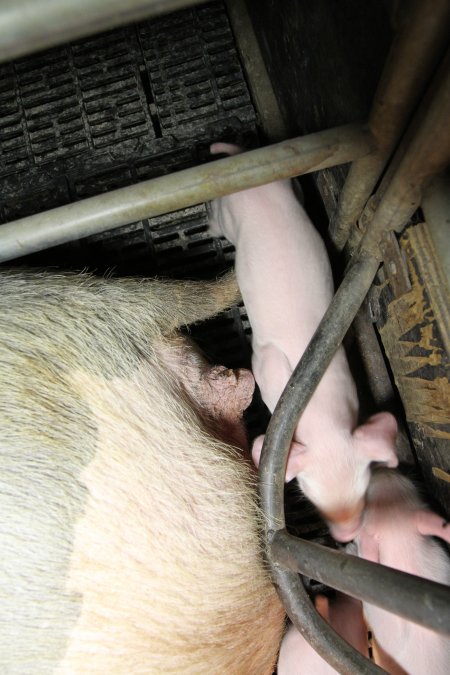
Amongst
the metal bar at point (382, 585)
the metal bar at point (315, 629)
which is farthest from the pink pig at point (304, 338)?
the metal bar at point (382, 585)

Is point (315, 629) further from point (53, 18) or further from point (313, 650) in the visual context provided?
point (53, 18)

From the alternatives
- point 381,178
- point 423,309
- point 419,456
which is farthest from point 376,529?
point 381,178

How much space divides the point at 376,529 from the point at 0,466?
0.86 meters

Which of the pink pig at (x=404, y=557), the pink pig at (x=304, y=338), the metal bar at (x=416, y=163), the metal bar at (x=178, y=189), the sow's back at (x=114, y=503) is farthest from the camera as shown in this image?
the pink pig at (x=304, y=338)

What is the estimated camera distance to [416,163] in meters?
0.88

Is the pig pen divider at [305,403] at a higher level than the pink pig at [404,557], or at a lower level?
higher

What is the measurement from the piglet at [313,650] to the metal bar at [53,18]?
Answer: 1304 millimetres

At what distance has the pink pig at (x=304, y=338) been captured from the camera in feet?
4.38

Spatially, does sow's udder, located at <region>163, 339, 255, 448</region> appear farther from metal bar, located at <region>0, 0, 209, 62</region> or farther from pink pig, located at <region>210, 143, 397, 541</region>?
metal bar, located at <region>0, 0, 209, 62</region>

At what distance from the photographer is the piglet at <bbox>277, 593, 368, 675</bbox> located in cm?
135

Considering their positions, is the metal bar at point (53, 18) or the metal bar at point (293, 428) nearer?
the metal bar at point (53, 18)

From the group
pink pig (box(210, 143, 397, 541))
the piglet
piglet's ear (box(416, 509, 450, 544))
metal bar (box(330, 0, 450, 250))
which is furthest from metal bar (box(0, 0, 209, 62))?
the piglet

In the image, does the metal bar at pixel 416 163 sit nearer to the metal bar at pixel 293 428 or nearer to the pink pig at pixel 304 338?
the metal bar at pixel 293 428

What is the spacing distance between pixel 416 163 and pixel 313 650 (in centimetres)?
115
